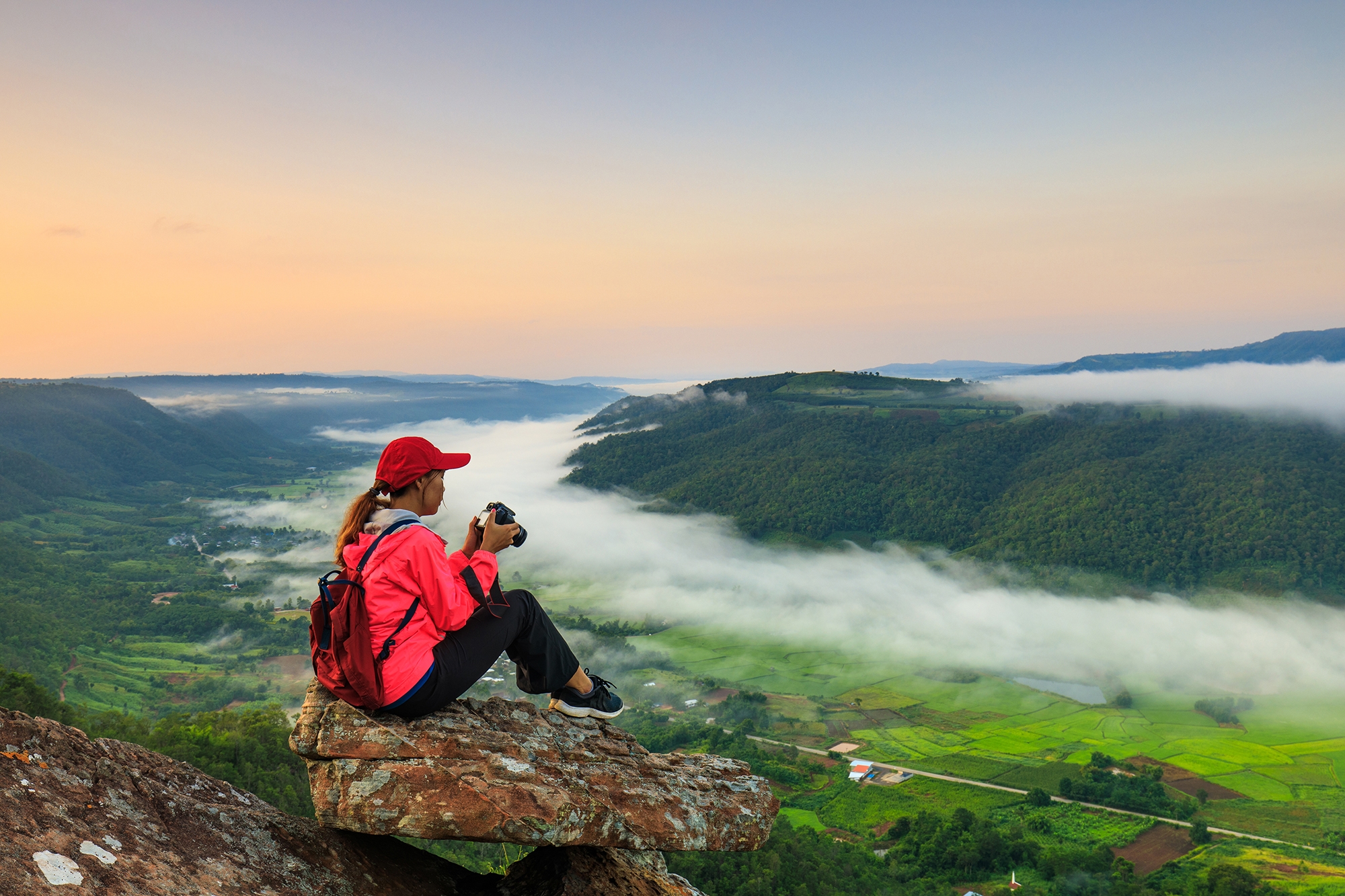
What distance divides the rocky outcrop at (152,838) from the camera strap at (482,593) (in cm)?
275

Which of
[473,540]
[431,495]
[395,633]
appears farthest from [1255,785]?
[395,633]

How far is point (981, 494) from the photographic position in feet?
625

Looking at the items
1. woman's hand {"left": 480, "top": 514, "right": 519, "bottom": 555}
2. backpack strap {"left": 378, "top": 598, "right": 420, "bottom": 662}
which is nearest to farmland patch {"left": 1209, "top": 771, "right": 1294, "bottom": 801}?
woman's hand {"left": 480, "top": 514, "right": 519, "bottom": 555}

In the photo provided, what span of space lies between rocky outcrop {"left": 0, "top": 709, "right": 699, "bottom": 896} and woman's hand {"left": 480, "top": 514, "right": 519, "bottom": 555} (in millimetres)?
3240

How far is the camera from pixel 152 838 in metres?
5.71

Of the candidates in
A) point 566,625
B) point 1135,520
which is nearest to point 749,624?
point 566,625

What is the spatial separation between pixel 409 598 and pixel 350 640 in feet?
1.87

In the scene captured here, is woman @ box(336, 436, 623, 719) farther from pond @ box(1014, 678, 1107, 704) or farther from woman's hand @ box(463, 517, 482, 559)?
pond @ box(1014, 678, 1107, 704)

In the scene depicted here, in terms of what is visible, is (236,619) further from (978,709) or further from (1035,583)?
(1035,583)

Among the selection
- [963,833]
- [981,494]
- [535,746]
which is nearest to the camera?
[535,746]

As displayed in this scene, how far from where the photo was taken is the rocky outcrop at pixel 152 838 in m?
4.86

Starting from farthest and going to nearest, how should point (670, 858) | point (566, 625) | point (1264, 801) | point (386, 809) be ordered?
point (566, 625) → point (1264, 801) → point (670, 858) → point (386, 809)

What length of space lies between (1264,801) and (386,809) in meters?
106

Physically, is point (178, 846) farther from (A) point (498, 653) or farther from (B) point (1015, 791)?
(B) point (1015, 791)
